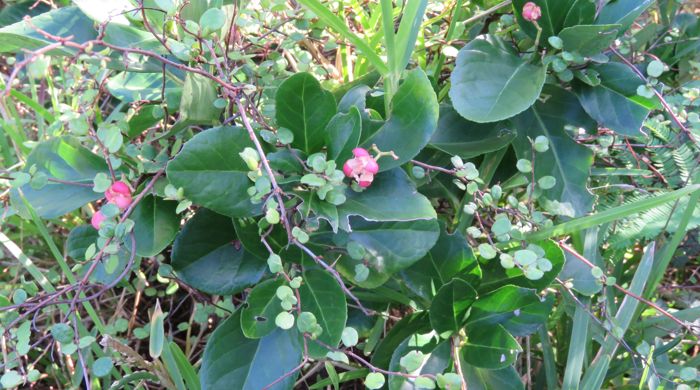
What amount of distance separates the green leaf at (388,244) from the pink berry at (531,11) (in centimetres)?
40

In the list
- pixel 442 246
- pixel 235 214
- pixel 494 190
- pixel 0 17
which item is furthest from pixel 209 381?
pixel 0 17

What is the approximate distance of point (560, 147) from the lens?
3.82 ft

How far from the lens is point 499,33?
1227 mm

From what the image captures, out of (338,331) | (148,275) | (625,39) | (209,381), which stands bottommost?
(148,275)

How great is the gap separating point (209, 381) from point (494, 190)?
53 cm

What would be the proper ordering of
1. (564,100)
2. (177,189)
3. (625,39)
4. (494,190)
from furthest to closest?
(625,39)
(564,100)
(494,190)
(177,189)

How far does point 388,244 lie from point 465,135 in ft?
0.95

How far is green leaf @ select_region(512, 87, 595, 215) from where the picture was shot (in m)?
1.13

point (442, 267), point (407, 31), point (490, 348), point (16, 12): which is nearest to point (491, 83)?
point (407, 31)

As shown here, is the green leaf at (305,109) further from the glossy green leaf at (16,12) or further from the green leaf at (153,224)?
the glossy green leaf at (16,12)

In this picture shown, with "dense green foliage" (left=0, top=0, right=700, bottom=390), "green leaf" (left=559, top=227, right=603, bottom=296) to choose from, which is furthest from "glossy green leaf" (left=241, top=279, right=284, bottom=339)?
"green leaf" (left=559, top=227, right=603, bottom=296)

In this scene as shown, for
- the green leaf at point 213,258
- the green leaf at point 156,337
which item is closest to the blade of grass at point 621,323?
the green leaf at point 213,258

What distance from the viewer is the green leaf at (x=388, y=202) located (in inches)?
34.7

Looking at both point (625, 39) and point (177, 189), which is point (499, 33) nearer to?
point (625, 39)
